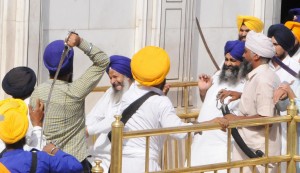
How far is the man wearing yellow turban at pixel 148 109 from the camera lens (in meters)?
7.84

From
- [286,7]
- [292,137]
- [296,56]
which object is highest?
[286,7]

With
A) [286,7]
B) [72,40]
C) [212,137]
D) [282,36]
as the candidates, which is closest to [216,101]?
[212,137]

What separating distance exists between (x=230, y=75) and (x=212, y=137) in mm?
532

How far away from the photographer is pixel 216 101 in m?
9.06

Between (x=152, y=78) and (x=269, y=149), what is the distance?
1.12m

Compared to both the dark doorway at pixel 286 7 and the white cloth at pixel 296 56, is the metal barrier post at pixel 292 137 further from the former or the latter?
the dark doorway at pixel 286 7

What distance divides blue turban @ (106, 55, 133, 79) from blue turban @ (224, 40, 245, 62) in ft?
3.19

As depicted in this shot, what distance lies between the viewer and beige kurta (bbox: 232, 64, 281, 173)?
8188 millimetres

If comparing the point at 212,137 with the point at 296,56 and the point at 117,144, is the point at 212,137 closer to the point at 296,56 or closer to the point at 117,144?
the point at 296,56

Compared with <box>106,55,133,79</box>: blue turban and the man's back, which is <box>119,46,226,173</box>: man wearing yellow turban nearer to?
the man's back

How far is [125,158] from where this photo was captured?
311 inches

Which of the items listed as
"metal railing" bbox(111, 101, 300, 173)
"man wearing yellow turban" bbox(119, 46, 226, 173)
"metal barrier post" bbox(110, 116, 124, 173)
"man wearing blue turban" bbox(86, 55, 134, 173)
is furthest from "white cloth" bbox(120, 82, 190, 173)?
"man wearing blue turban" bbox(86, 55, 134, 173)

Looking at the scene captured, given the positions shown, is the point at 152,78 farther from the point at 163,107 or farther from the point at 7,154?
the point at 7,154

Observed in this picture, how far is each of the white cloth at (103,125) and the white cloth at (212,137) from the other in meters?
0.85
